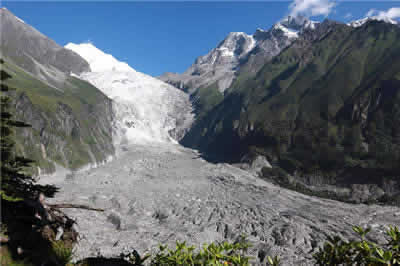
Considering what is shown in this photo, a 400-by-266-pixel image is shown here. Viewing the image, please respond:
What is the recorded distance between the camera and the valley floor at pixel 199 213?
37659 mm

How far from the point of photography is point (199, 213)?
51.9 m

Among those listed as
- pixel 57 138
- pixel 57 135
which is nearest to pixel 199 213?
pixel 57 138

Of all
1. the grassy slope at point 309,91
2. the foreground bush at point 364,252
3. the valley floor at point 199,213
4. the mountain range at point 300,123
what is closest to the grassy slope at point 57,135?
the mountain range at point 300,123

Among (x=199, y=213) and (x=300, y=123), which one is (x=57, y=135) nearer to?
(x=199, y=213)

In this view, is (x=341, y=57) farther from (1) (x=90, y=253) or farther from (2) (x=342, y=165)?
(1) (x=90, y=253)

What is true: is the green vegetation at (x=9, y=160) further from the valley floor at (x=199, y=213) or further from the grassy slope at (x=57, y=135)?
the grassy slope at (x=57, y=135)

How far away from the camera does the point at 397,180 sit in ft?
239

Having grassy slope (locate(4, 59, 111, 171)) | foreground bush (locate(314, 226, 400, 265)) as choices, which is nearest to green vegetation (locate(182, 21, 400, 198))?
grassy slope (locate(4, 59, 111, 171))

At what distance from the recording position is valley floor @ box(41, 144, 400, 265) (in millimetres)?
37659

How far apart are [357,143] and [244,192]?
48293 mm

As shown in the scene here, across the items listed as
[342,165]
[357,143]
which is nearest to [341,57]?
[357,143]

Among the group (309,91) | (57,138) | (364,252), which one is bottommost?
(57,138)

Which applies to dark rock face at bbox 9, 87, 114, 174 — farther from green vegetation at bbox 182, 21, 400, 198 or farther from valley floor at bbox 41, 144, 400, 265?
green vegetation at bbox 182, 21, 400, 198

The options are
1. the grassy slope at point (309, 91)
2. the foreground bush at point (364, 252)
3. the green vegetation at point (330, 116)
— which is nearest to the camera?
the foreground bush at point (364, 252)
